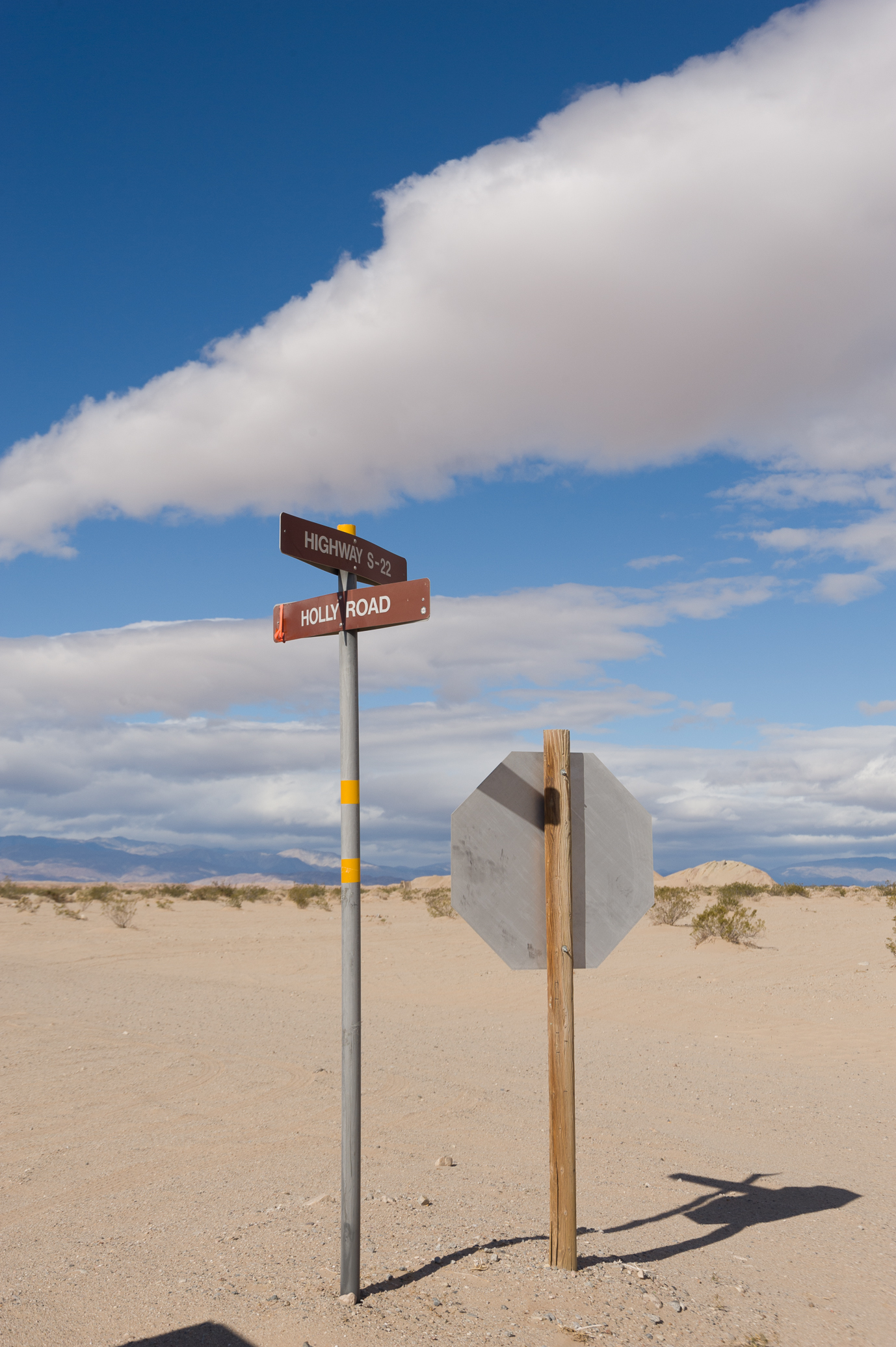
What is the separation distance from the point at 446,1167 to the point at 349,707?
4.42m

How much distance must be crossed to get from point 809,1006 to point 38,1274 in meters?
13.3

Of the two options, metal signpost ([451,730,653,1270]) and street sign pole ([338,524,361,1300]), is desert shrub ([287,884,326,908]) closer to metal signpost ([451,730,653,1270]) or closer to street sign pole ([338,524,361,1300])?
street sign pole ([338,524,361,1300])

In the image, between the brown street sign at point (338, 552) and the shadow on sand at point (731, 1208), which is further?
the shadow on sand at point (731, 1208)

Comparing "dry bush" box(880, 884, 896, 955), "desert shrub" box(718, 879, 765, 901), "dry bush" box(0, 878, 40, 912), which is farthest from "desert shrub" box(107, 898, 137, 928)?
"desert shrub" box(718, 879, 765, 901)

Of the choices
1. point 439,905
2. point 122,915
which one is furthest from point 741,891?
point 122,915

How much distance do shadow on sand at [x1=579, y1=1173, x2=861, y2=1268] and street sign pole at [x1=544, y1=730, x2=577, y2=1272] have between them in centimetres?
87

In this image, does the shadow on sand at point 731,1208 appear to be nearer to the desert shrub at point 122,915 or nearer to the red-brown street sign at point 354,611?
the red-brown street sign at point 354,611

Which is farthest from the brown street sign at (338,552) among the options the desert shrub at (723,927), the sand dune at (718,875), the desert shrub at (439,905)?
the sand dune at (718,875)

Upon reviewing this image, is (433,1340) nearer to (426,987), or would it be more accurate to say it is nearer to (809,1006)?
(809,1006)

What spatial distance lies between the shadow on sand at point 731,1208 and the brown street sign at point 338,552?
161 inches

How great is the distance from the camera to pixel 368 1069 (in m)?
10.7

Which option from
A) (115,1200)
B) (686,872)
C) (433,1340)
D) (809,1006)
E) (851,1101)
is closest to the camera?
(433,1340)

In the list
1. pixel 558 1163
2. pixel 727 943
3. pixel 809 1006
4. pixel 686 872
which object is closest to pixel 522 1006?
pixel 809 1006

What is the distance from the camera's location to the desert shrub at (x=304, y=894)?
39125mm
